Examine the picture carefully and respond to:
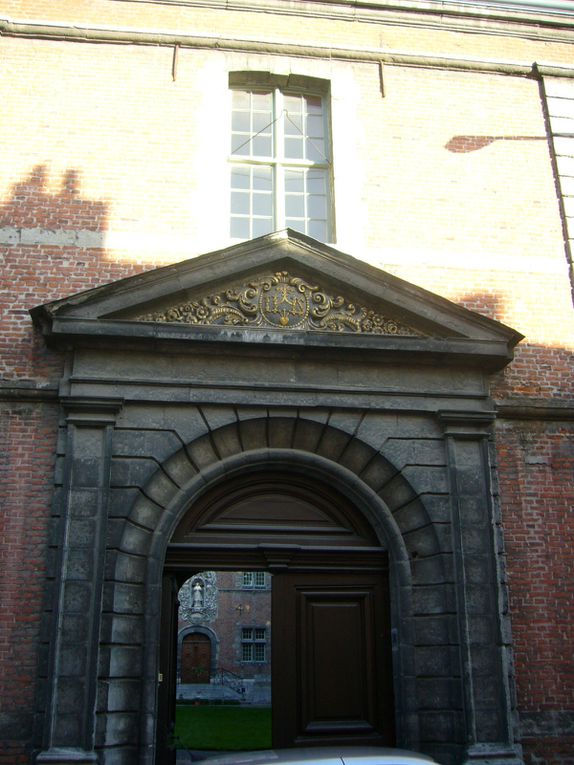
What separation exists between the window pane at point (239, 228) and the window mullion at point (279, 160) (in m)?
0.34

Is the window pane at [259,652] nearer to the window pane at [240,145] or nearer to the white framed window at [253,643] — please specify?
the white framed window at [253,643]

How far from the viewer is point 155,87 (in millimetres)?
8922

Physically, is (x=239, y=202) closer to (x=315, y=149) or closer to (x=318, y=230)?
(x=318, y=230)

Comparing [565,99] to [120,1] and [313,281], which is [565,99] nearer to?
[313,281]

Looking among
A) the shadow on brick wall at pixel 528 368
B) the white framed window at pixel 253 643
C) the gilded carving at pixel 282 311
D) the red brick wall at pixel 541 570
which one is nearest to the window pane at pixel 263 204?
the gilded carving at pixel 282 311

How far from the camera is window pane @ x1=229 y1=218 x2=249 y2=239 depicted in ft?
28.7

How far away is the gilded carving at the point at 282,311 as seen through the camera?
760 cm

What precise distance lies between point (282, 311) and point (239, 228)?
153 centimetres

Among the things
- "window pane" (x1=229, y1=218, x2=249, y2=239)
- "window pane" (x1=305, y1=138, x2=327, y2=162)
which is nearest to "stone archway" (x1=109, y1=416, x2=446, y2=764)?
"window pane" (x1=229, y1=218, x2=249, y2=239)

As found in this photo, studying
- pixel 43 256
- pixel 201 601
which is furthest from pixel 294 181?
pixel 201 601

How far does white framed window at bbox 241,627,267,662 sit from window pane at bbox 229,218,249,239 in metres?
26.7

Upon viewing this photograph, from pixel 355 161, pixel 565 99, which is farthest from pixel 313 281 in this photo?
pixel 565 99

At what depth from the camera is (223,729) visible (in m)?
16.8

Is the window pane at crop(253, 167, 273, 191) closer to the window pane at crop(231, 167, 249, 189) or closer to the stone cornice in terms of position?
the window pane at crop(231, 167, 249, 189)
